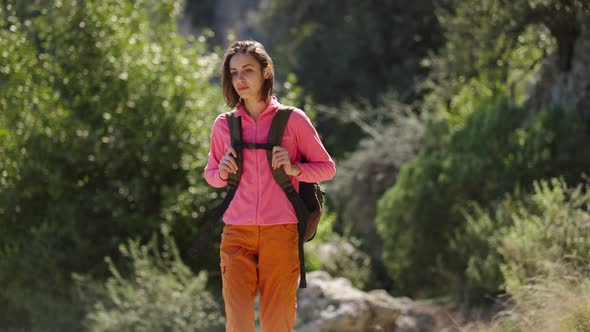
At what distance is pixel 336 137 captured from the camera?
63.9ft

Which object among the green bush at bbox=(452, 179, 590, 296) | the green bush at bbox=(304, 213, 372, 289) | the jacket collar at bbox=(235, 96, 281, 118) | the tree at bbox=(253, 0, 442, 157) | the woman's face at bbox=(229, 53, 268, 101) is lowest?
the green bush at bbox=(304, 213, 372, 289)

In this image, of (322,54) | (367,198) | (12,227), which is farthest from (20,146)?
(322,54)

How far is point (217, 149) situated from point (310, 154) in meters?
0.45

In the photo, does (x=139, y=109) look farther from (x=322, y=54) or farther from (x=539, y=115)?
(x=322, y=54)

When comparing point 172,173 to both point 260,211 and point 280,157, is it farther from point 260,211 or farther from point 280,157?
point 280,157

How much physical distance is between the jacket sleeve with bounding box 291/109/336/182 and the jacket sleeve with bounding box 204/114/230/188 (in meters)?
0.33

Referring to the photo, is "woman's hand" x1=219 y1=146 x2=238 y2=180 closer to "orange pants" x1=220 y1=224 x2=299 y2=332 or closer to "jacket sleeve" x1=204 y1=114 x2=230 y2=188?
"jacket sleeve" x1=204 y1=114 x2=230 y2=188

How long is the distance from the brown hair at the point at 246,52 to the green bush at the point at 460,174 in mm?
4488

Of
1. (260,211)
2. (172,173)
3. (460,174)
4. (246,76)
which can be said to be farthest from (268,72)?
(460,174)

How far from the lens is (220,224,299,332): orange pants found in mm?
3730

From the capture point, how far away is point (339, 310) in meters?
6.11

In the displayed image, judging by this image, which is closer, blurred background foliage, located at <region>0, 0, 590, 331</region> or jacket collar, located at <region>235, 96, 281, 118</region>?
jacket collar, located at <region>235, 96, 281, 118</region>

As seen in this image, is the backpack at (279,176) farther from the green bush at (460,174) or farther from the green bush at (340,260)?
the green bush at (340,260)

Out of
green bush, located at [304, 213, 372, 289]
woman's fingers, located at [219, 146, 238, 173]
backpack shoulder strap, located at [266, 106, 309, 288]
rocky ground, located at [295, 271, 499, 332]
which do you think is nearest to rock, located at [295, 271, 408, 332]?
rocky ground, located at [295, 271, 499, 332]
